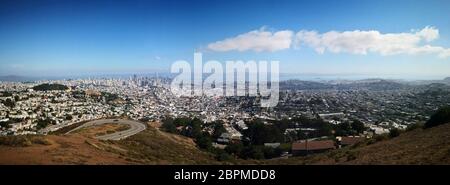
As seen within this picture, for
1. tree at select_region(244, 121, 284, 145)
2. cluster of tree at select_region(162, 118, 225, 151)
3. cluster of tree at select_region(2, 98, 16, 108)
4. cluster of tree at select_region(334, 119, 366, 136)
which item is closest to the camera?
cluster of tree at select_region(162, 118, 225, 151)

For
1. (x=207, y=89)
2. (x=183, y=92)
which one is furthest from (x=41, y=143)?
(x=183, y=92)

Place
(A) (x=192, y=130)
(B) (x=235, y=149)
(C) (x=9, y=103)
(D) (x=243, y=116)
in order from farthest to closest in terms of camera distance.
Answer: (D) (x=243, y=116) < (C) (x=9, y=103) < (A) (x=192, y=130) < (B) (x=235, y=149)

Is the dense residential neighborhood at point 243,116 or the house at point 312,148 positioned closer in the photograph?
the house at point 312,148

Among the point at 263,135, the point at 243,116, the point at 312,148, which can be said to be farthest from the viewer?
the point at 243,116

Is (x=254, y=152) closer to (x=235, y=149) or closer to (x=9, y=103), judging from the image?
(x=235, y=149)

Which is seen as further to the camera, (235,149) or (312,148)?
(235,149)

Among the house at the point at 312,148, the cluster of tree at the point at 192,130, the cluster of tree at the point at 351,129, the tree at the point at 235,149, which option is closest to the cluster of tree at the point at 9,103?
the cluster of tree at the point at 192,130

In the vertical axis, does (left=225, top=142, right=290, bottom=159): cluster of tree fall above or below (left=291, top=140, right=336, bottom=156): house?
below

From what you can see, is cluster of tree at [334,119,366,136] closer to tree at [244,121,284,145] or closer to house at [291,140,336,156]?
tree at [244,121,284,145]

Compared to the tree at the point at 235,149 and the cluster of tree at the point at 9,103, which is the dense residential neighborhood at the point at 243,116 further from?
the tree at the point at 235,149

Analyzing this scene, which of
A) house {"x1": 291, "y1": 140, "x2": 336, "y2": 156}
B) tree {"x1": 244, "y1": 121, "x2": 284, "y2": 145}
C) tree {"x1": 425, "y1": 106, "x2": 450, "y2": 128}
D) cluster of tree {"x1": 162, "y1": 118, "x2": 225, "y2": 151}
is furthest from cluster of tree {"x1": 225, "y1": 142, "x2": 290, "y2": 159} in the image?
tree {"x1": 425, "y1": 106, "x2": 450, "y2": 128}

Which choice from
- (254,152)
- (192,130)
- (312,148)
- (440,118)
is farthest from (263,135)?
(440,118)
